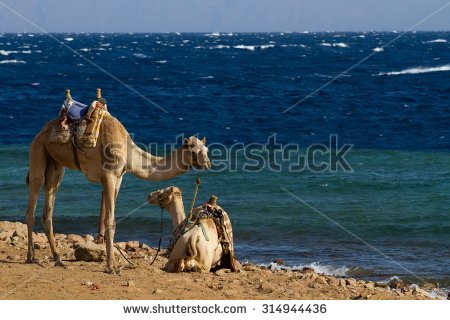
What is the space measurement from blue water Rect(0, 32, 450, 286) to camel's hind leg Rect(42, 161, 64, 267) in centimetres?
440

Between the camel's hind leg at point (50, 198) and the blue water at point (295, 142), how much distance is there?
14.4 feet

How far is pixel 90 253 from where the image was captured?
506 inches

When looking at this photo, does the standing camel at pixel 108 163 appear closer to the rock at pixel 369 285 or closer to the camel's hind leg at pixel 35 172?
the camel's hind leg at pixel 35 172

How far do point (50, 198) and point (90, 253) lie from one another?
97 cm

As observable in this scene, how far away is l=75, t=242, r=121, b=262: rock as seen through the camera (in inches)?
505

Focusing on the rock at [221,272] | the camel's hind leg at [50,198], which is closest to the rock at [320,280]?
the rock at [221,272]

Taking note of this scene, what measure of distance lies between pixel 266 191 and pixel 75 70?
57132 millimetres

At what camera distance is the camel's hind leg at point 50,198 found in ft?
41.1

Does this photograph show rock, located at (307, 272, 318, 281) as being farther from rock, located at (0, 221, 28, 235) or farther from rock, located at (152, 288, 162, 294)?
rock, located at (0, 221, 28, 235)

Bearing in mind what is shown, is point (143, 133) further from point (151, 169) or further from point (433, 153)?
point (151, 169)

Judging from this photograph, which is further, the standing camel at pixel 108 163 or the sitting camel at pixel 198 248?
the sitting camel at pixel 198 248

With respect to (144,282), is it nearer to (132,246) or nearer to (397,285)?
(132,246)

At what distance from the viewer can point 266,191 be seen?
75.8 feet
